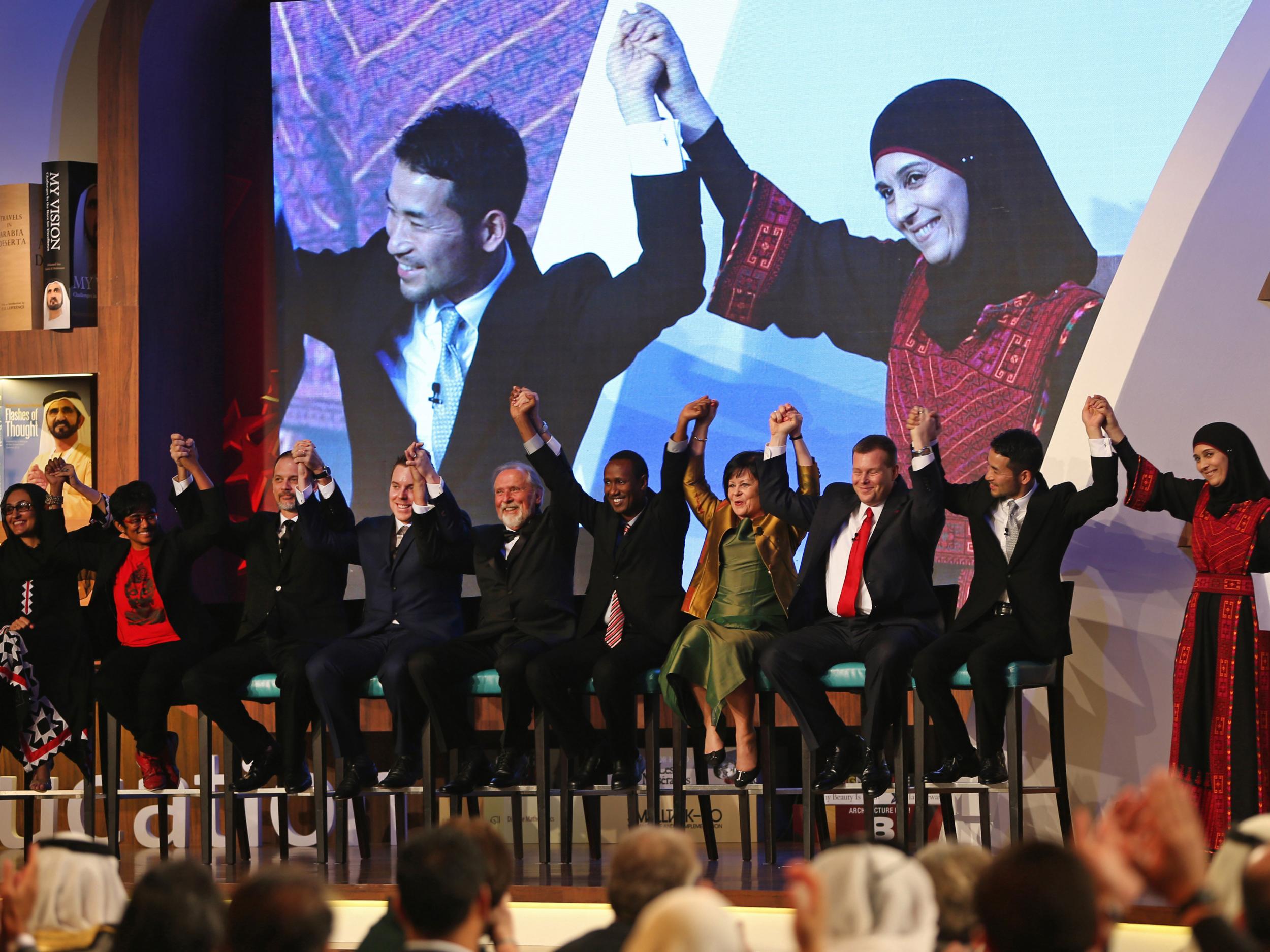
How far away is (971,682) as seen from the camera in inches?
169

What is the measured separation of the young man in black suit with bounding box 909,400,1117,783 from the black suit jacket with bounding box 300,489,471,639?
1568 millimetres

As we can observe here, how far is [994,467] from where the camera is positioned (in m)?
4.59

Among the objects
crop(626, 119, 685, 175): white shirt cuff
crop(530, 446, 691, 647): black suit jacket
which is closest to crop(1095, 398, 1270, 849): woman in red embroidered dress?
crop(530, 446, 691, 647): black suit jacket

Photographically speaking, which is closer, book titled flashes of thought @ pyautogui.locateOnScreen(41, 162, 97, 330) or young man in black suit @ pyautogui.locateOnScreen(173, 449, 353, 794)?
young man in black suit @ pyautogui.locateOnScreen(173, 449, 353, 794)

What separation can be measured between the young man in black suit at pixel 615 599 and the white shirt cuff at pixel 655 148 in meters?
1.26

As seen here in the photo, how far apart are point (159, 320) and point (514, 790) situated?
99.6 inches

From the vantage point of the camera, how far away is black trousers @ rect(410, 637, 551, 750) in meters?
4.67

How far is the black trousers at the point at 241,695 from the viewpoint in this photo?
4.83 meters

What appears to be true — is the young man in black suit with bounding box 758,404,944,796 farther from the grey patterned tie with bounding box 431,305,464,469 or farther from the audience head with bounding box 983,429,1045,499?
the grey patterned tie with bounding box 431,305,464,469

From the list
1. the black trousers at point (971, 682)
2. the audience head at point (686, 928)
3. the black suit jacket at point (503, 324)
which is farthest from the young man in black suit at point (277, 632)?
the audience head at point (686, 928)

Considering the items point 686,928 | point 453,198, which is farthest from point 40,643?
point 686,928

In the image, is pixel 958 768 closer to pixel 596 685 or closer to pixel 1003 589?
pixel 1003 589

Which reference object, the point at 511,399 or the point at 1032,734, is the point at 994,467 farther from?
the point at 511,399

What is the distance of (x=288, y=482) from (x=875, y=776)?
2225 millimetres
